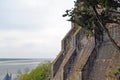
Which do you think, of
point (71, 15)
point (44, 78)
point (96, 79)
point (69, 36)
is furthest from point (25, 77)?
point (71, 15)

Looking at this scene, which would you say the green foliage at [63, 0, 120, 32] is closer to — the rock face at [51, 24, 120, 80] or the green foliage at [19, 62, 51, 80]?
the rock face at [51, 24, 120, 80]

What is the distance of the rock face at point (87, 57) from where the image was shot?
3478 centimetres

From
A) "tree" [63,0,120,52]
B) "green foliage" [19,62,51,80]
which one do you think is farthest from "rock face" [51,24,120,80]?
"green foliage" [19,62,51,80]

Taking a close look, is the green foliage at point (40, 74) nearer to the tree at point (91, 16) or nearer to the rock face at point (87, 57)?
the rock face at point (87, 57)

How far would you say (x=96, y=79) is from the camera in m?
36.4

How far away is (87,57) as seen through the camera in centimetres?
3816

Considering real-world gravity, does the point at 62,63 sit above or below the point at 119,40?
below

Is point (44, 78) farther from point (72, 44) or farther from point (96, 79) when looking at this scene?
point (96, 79)

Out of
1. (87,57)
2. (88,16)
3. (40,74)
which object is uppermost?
(88,16)

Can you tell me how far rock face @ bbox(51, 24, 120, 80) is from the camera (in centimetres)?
3478

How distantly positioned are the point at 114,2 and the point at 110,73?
8.69 meters

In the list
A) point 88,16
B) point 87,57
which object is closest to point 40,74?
point 87,57

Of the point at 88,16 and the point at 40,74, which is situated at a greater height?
the point at 88,16

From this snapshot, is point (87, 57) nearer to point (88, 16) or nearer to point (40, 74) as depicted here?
point (88, 16)
